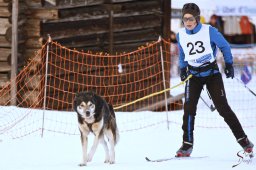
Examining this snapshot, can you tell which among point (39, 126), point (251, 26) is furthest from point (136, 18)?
point (251, 26)

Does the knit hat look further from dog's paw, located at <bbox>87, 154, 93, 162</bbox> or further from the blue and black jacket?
dog's paw, located at <bbox>87, 154, 93, 162</bbox>

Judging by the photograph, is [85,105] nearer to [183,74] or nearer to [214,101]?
[183,74]

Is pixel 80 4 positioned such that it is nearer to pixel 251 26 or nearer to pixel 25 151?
pixel 25 151

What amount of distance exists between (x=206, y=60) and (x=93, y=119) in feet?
4.47

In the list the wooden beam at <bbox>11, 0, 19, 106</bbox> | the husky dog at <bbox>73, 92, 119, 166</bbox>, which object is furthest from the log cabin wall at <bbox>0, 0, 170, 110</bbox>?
the husky dog at <bbox>73, 92, 119, 166</bbox>

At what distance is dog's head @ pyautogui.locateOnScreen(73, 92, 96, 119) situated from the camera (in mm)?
6484

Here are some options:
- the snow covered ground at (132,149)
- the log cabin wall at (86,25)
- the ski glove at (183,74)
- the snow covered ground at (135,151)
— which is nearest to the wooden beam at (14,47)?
the log cabin wall at (86,25)

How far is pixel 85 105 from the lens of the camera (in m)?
6.50

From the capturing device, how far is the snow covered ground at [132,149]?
6656mm

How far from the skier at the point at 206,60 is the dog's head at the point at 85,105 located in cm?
116

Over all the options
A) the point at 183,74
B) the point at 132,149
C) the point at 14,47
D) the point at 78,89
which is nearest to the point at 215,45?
the point at 183,74

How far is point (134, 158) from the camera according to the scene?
24.6 ft

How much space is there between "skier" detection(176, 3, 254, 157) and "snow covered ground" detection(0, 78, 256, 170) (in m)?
0.46

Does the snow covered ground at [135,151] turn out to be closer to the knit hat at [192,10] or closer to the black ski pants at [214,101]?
the black ski pants at [214,101]
